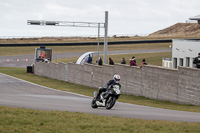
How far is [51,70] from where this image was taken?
46.2 metres

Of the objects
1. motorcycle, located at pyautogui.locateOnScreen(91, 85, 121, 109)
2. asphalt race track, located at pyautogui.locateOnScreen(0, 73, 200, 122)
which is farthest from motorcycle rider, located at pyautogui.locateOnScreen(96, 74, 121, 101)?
asphalt race track, located at pyautogui.locateOnScreen(0, 73, 200, 122)

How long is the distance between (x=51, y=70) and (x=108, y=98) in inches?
1168

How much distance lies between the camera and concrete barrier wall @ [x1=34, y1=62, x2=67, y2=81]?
43.1m

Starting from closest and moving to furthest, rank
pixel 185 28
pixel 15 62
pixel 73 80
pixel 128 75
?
pixel 128 75
pixel 73 80
pixel 15 62
pixel 185 28

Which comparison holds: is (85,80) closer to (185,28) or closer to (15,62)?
(15,62)

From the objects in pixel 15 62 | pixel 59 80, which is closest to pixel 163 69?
pixel 59 80

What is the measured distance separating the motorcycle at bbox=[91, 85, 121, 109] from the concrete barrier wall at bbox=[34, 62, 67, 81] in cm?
2541

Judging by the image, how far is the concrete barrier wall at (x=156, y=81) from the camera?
22734mm

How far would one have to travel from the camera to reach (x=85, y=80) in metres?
37.9

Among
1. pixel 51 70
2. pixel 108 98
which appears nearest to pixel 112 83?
pixel 108 98

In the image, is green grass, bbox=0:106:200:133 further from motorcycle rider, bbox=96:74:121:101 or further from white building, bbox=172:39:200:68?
white building, bbox=172:39:200:68

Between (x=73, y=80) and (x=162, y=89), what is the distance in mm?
15988

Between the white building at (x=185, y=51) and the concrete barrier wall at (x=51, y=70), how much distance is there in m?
10.8

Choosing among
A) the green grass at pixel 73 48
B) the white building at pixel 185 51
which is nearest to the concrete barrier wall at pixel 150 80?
the white building at pixel 185 51
